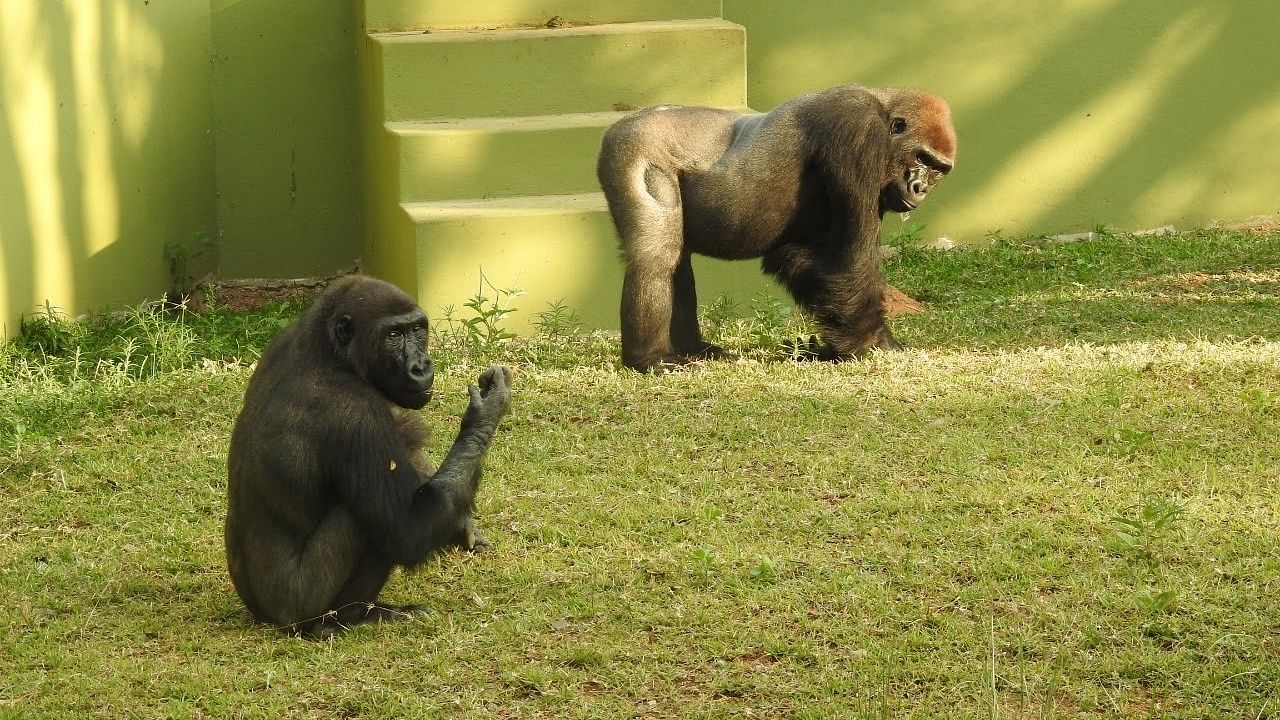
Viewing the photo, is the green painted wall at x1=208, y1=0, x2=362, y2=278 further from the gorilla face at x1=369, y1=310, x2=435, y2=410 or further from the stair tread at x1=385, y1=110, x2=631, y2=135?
the gorilla face at x1=369, y1=310, x2=435, y2=410

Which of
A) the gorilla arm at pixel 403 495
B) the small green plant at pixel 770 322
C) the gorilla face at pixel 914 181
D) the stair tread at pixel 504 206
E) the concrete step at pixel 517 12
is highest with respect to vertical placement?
the concrete step at pixel 517 12

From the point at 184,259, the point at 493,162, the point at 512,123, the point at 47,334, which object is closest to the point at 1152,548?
the point at 493,162

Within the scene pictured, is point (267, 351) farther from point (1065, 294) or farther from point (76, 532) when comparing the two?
point (1065, 294)

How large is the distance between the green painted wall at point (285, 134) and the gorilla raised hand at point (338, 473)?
5281 mm

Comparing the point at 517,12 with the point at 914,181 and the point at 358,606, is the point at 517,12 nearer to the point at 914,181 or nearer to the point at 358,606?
the point at 914,181

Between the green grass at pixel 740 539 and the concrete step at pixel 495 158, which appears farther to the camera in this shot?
the concrete step at pixel 495 158

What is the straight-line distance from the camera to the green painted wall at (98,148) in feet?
23.9

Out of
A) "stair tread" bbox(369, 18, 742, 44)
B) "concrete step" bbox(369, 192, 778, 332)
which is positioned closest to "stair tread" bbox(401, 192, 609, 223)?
"concrete step" bbox(369, 192, 778, 332)

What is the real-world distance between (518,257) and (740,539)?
11.1 ft

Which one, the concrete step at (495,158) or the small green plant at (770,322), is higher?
the concrete step at (495,158)

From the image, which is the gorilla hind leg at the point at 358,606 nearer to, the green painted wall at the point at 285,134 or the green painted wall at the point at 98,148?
the green painted wall at the point at 98,148

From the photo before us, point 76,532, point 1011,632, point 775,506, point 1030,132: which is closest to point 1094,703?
point 1011,632

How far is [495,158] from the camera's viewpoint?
8023 millimetres

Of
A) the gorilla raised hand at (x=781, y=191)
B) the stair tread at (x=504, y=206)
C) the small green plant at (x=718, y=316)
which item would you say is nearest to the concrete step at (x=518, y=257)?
the stair tread at (x=504, y=206)
